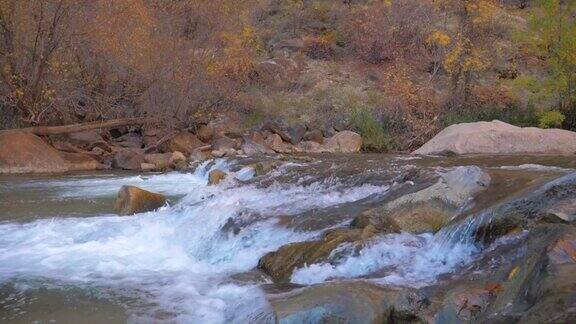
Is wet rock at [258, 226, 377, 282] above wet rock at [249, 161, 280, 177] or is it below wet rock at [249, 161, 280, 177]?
above

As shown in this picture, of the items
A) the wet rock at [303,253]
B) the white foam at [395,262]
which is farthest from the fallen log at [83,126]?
the white foam at [395,262]

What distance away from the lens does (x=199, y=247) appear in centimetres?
808

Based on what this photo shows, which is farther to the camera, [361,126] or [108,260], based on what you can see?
[361,126]

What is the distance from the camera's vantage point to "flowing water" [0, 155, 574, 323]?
564cm

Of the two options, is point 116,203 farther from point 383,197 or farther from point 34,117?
point 34,117

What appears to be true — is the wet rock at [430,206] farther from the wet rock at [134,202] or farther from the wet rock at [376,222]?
the wet rock at [134,202]

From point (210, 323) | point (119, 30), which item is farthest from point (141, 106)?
point (210, 323)

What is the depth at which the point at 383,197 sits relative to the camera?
864cm

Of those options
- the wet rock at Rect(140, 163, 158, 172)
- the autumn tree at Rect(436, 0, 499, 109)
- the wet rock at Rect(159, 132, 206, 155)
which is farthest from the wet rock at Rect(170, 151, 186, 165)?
the autumn tree at Rect(436, 0, 499, 109)

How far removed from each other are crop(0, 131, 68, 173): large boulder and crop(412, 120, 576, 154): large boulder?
10584 millimetres

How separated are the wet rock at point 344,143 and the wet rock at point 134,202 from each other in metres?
9.58

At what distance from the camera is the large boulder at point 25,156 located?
15508 mm

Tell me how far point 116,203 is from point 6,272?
3.84 meters

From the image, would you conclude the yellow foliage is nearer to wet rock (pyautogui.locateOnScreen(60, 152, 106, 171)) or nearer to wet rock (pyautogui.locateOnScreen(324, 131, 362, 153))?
wet rock (pyautogui.locateOnScreen(324, 131, 362, 153))
